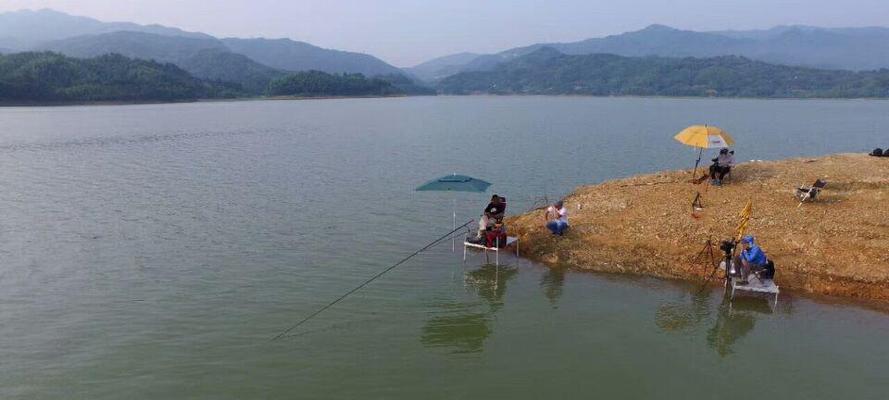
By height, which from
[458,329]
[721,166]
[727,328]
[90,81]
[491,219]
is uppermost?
[90,81]

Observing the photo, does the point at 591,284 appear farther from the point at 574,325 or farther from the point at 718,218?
the point at 718,218

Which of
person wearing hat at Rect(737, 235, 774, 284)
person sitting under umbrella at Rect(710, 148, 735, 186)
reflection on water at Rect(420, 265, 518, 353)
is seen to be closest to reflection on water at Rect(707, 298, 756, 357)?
person wearing hat at Rect(737, 235, 774, 284)

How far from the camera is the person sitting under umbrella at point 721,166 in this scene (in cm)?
2258

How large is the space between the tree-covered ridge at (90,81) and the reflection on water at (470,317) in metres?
142

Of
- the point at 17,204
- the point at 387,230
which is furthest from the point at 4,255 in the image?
the point at 387,230

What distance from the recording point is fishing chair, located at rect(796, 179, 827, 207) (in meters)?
20.3

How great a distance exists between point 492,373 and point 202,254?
488 inches

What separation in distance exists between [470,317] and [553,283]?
11.4 feet

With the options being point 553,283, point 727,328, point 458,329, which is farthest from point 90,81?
point 727,328

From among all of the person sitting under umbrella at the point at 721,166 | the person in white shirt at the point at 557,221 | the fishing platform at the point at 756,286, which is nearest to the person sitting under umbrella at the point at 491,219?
the person in white shirt at the point at 557,221

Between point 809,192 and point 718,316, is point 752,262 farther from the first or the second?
point 809,192

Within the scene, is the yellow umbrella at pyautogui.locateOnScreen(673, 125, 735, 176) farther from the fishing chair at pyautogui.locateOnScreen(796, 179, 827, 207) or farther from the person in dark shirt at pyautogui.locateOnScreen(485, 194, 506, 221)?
the person in dark shirt at pyautogui.locateOnScreen(485, 194, 506, 221)

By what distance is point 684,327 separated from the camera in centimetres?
1405

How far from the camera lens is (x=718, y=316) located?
578 inches
